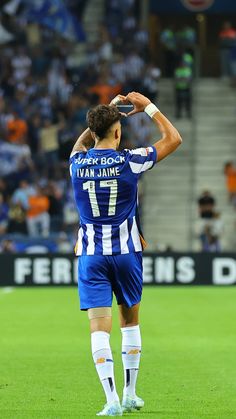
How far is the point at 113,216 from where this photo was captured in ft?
30.3

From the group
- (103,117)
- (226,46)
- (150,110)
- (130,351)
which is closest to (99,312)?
(130,351)

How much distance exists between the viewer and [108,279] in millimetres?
9242

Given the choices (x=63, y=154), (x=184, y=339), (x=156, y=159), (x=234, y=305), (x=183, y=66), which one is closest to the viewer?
(x=156, y=159)

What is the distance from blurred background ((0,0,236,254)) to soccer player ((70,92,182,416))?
17516 millimetres

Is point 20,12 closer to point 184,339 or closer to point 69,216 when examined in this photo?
point 69,216

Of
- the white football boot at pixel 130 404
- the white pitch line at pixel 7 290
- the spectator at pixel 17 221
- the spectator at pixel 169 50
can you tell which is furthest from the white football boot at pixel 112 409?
the spectator at pixel 169 50

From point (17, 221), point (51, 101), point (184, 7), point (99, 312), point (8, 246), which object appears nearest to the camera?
point (99, 312)

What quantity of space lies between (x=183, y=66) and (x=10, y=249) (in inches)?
302

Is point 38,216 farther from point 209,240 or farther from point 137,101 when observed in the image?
point 137,101

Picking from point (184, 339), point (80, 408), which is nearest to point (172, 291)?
point (184, 339)

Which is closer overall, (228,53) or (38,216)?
(38,216)

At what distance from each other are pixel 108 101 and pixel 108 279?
21.1 meters

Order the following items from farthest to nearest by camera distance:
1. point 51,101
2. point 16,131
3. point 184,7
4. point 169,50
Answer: point 184,7 < point 169,50 < point 51,101 < point 16,131

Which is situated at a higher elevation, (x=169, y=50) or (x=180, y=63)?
(x=169, y=50)
